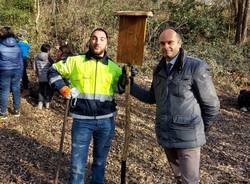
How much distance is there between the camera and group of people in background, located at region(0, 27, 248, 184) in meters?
3.38

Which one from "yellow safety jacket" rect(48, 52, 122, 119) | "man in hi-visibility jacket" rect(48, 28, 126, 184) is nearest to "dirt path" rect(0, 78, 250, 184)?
"man in hi-visibility jacket" rect(48, 28, 126, 184)

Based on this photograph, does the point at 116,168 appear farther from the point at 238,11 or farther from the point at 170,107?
the point at 238,11

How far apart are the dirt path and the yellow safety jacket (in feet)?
4.71

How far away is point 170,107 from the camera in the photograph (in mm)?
3443

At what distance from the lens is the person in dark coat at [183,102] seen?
3354 mm

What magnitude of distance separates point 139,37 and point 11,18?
1115cm

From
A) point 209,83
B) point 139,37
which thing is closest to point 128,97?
point 139,37

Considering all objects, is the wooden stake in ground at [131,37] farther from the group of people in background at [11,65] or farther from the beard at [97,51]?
the group of people in background at [11,65]

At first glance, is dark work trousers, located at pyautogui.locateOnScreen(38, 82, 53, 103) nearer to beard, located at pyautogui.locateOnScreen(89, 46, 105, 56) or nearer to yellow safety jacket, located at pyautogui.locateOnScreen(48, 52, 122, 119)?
yellow safety jacket, located at pyautogui.locateOnScreen(48, 52, 122, 119)

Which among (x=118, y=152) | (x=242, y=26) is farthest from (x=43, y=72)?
(x=242, y=26)

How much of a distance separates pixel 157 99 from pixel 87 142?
0.88 metres

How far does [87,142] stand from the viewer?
3.99 m

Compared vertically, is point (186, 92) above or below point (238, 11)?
below

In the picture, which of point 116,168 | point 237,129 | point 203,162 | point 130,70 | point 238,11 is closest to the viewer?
point 130,70
